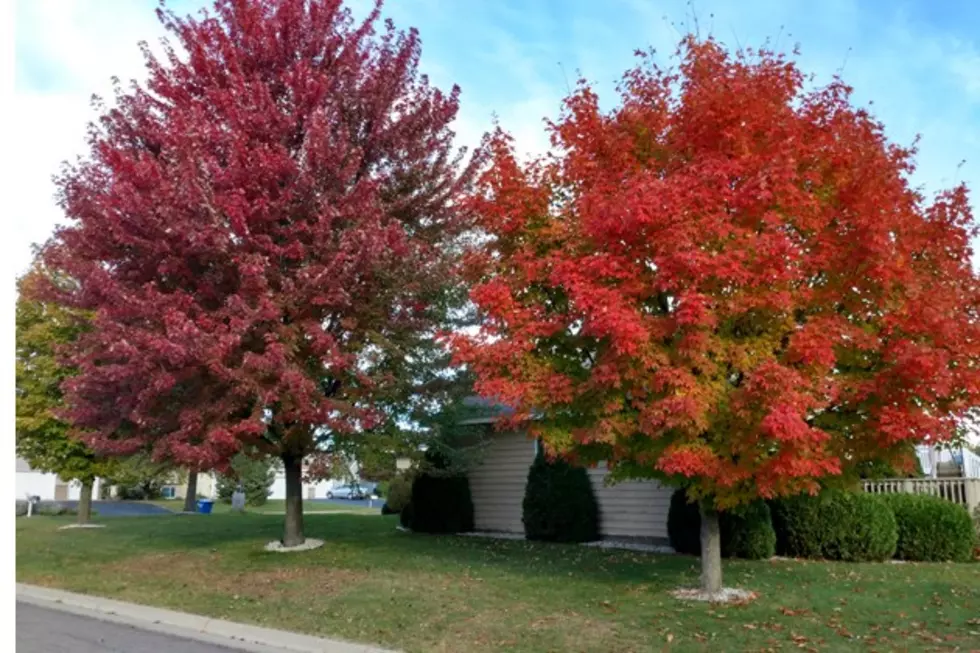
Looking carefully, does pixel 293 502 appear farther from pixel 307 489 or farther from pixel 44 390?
pixel 307 489

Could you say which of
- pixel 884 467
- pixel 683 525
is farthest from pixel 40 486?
pixel 884 467

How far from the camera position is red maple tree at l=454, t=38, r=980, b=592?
365 inches

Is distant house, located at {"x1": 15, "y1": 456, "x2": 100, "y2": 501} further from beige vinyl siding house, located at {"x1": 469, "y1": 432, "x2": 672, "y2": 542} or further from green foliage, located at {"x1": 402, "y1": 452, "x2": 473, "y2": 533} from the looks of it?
beige vinyl siding house, located at {"x1": 469, "y1": 432, "x2": 672, "y2": 542}

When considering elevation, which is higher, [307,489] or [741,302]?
[741,302]

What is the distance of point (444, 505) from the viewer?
826 inches

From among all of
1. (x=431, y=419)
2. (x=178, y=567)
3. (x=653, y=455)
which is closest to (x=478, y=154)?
(x=431, y=419)

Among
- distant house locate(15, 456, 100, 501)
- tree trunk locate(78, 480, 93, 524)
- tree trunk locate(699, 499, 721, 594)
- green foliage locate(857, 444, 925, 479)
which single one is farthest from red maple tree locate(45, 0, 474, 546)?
distant house locate(15, 456, 100, 501)

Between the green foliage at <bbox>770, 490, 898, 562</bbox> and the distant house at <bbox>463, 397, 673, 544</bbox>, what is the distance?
2.98 meters

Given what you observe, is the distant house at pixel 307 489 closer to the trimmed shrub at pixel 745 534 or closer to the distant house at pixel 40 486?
the distant house at pixel 40 486

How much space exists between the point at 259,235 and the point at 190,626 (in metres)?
6.27

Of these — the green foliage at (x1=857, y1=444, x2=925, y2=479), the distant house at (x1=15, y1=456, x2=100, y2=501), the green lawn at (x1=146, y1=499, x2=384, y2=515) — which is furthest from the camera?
the distant house at (x1=15, y1=456, x2=100, y2=501)

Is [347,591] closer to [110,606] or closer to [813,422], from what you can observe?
[110,606]

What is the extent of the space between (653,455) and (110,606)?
8.12 meters

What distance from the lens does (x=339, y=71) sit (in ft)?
50.7
